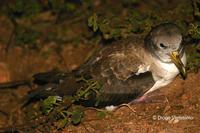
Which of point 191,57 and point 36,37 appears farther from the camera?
point 36,37

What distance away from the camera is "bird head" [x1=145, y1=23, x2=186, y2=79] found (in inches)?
200

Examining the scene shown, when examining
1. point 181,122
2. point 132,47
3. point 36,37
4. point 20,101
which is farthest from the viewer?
point 36,37

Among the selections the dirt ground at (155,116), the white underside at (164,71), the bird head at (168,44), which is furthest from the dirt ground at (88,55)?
the bird head at (168,44)

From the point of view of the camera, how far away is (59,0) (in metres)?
7.62

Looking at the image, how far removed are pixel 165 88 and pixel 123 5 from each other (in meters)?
2.24

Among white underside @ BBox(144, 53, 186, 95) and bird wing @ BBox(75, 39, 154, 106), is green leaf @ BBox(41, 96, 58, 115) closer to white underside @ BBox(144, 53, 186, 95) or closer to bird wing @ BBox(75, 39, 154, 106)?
bird wing @ BBox(75, 39, 154, 106)

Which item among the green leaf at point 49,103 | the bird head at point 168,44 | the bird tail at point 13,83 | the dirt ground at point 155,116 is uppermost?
the bird head at point 168,44

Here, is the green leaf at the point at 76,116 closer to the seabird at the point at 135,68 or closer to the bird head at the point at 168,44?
the seabird at the point at 135,68

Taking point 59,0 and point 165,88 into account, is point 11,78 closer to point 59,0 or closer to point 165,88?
point 59,0

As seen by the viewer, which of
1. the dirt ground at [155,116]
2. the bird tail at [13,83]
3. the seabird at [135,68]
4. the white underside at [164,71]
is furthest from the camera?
the bird tail at [13,83]

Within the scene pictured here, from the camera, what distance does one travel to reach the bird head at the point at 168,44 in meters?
5.08

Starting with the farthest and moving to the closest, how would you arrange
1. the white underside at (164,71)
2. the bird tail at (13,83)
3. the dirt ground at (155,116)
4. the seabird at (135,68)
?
the bird tail at (13,83), the white underside at (164,71), the seabird at (135,68), the dirt ground at (155,116)

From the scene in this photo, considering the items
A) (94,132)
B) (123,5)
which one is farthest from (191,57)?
(123,5)

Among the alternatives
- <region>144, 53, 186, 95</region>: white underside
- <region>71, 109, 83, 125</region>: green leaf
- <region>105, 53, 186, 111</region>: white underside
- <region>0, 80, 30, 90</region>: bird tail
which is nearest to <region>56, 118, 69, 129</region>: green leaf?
<region>71, 109, 83, 125</region>: green leaf
